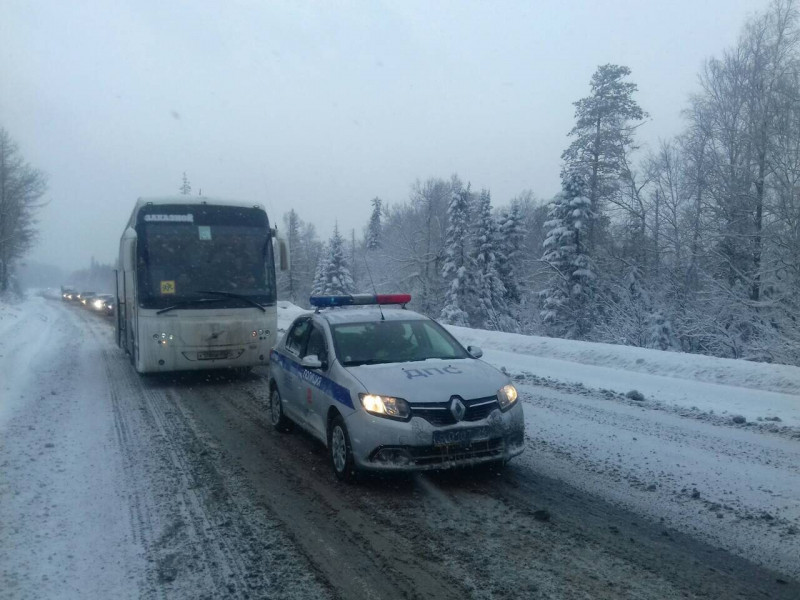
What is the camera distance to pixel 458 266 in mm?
41531

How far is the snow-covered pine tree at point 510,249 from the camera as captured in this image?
44.0 meters

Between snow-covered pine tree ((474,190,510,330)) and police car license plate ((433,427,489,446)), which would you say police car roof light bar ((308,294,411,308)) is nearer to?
police car license plate ((433,427,489,446))

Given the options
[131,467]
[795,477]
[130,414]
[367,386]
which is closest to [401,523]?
[367,386]

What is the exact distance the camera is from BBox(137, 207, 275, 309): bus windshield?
11.6 metres

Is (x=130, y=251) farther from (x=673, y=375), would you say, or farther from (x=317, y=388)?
(x=673, y=375)

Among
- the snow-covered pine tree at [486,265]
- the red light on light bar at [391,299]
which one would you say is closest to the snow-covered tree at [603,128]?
the snow-covered pine tree at [486,265]

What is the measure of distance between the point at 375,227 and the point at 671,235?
44.8 m

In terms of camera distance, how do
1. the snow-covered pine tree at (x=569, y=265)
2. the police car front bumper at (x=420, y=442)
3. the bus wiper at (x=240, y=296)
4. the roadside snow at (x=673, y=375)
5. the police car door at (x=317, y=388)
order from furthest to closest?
the snow-covered pine tree at (x=569, y=265) < the bus wiper at (x=240, y=296) < the roadside snow at (x=673, y=375) < the police car door at (x=317, y=388) < the police car front bumper at (x=420, y=442)

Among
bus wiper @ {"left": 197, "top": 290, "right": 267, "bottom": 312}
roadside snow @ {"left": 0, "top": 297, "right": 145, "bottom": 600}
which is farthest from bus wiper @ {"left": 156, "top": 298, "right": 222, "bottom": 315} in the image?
roadside snow @ {"left": 0, "top": 297, "right": 145, "bottom": 600}

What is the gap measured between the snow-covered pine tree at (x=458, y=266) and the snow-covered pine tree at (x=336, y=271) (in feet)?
37.7

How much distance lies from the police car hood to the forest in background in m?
5.78

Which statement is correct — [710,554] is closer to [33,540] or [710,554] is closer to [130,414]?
[33,540]

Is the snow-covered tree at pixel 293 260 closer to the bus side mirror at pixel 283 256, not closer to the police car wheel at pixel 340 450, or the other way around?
the bus side mirror at pixel 283 256

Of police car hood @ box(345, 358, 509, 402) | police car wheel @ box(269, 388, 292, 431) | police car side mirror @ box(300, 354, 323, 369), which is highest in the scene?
police car side mirror @ box(300, 354, 323, 369)
